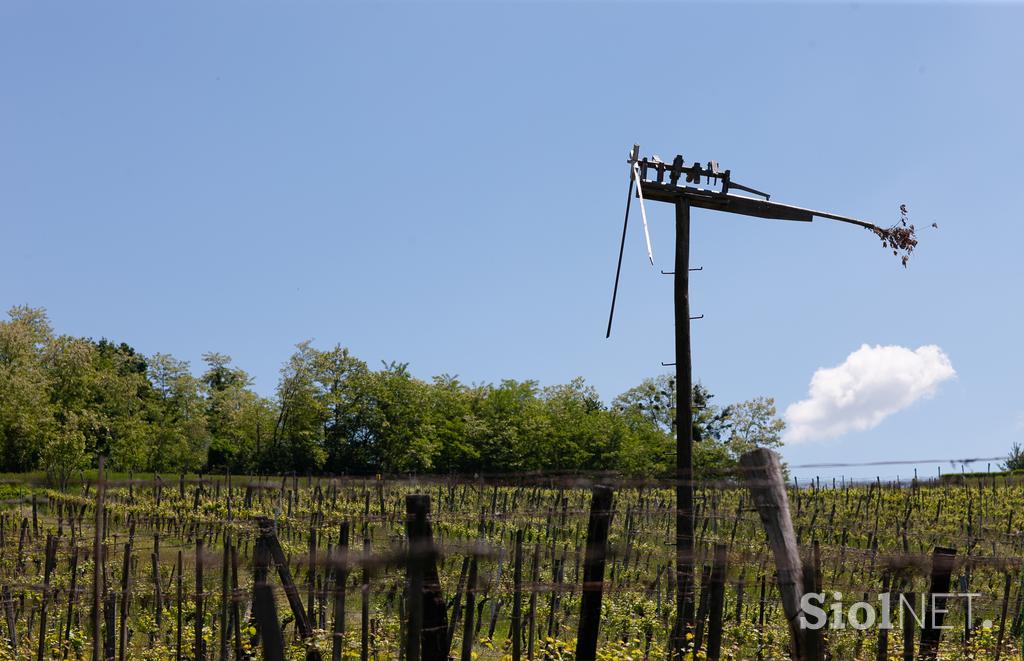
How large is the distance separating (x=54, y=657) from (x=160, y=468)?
40055 mm

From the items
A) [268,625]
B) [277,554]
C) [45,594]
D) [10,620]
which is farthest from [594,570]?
[10,620]

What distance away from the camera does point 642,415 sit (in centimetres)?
5516

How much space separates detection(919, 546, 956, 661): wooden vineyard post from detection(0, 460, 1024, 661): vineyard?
1.3 inches

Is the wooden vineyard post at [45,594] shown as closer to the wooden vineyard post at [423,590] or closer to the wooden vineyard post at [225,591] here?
the wooden vineyard post at [225,591]

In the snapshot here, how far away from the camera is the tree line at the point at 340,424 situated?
46.0 m

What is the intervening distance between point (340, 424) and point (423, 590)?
150 feet

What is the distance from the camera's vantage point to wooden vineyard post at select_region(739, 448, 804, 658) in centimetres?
432

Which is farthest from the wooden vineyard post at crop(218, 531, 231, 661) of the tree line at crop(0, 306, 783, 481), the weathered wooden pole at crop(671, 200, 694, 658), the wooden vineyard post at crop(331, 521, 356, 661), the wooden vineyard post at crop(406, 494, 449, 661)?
the tree line at crop(0, 306, 783, 481)

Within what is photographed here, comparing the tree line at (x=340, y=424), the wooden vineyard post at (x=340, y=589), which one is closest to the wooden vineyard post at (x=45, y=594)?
the wooden vineyard post at (x=340, y=589)

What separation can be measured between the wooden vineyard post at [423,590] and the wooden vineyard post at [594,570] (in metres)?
0.81

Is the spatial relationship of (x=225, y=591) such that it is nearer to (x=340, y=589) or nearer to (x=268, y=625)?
(x=340, y=589)

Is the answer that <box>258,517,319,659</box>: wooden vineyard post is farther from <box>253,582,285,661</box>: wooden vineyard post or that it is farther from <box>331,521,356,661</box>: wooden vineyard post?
<box>253,582,285,661</box>: wooden vineyard post

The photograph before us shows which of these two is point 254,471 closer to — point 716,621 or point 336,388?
point 336,388

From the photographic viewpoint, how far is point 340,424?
4969cm
